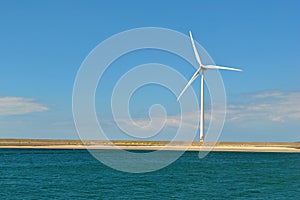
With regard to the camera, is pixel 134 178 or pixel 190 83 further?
pixel 190 83

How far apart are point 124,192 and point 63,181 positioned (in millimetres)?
14838

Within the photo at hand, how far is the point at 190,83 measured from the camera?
12812 centimetres

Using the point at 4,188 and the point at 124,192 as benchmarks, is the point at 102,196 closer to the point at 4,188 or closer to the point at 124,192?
the point at 124,192

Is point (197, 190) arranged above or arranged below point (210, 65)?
below

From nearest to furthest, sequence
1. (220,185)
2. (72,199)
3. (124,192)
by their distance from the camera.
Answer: (72,199) → (124,192) → (220,185)

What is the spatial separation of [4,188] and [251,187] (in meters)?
30.7

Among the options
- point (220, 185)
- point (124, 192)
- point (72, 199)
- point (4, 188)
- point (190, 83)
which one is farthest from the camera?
point (190, 83)

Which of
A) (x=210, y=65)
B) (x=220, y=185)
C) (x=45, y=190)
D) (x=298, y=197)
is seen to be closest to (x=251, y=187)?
(x=220, y=185)

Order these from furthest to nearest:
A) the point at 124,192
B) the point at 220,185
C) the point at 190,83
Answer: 1. the point at 190,83
2. the point at 220,185
3. the point at 124,192

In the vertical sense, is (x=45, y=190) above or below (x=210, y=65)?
below

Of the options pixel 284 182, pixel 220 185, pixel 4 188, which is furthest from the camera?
pixel 284 182

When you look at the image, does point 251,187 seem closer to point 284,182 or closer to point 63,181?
point 284,182

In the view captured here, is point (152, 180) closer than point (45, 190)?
No

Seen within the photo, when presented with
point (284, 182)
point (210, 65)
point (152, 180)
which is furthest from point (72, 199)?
point (210, 65)
